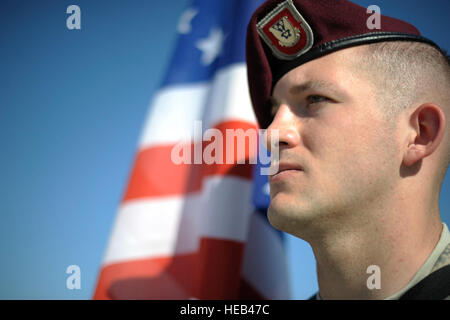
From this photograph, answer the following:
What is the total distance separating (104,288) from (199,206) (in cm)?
73

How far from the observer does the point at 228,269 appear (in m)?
1.80

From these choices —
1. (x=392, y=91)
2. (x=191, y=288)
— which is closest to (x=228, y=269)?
(x=191, y=288)

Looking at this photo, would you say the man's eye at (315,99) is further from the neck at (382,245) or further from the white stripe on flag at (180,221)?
the white stripe on flag at (180,221)

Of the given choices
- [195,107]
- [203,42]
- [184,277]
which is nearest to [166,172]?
[195,107]

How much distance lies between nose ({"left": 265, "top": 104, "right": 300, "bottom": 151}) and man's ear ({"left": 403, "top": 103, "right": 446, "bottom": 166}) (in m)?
0.36

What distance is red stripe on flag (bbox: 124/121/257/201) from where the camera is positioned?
7.15 feet

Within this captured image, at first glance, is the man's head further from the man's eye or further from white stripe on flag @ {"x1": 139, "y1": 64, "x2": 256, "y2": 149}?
white stripe on flag @ {"x1": 139, "y1": 64, "x2": 256, "y2": 149}

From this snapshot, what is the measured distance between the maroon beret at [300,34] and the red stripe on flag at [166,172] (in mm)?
720

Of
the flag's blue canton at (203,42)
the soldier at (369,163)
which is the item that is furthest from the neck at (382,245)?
the flag's blue canton at (203,42)

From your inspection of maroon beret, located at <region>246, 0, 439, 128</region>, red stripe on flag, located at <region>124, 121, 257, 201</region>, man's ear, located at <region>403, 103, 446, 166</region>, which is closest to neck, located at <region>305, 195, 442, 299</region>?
man's ear, located at <region>403, 103, 446, 166</region>

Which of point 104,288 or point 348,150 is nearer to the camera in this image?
point 348,150

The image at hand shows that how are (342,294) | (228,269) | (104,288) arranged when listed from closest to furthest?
(342,294)
(228,269)
(104,288)
